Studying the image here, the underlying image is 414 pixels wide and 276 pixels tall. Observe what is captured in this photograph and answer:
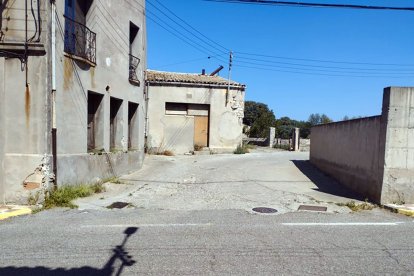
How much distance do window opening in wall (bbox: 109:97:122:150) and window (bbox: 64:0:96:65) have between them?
2.77 meters

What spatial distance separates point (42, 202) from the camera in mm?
8969

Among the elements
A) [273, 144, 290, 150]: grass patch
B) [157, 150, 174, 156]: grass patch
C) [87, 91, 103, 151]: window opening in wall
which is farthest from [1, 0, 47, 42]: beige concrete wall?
[273, 144, 290, 150]: grass patch

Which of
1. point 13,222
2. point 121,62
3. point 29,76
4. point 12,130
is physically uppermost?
point 121,62

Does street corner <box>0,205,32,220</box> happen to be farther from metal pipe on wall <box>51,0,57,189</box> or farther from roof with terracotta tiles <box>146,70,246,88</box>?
roof with terracotta tiles <box>146,70,246,88</box>

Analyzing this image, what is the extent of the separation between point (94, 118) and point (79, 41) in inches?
101

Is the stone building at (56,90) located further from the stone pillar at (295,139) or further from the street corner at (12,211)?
the stone pillar at (295,139)

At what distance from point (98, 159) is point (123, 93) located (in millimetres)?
3058

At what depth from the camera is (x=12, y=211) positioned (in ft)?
26.6

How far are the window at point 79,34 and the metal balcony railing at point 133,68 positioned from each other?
3.28 metres

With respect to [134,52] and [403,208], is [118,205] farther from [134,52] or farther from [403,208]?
[134,52]

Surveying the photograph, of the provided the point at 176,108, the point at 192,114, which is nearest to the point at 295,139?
the point at 192,114

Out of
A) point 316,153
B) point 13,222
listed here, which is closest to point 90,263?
point 13,222

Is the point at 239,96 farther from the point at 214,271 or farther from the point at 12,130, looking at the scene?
the point at 214,271

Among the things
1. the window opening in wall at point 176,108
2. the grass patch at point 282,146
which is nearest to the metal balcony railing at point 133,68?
the window opening in wall at point 176,108
